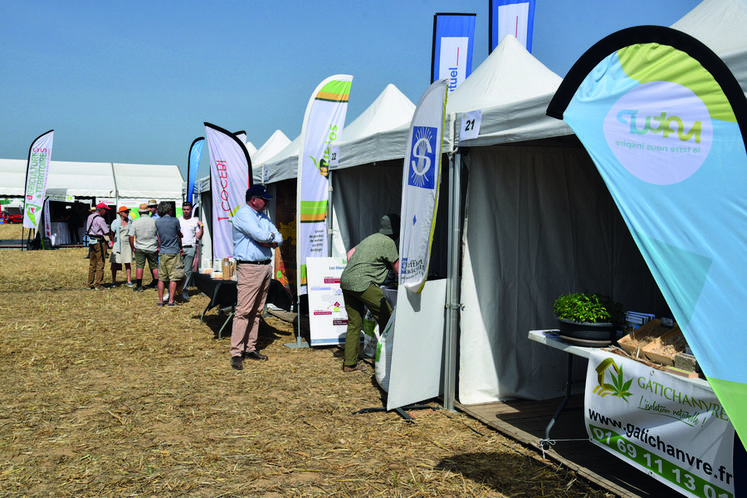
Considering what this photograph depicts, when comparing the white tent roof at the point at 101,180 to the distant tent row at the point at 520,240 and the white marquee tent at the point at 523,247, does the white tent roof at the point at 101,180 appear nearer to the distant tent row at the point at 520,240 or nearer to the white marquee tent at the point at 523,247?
the distant tent row at the point at 520,240

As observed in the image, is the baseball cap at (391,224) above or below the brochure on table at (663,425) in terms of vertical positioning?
above

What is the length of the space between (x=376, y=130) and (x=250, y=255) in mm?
2765

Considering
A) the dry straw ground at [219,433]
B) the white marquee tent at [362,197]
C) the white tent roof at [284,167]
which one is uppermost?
the white tent roof at [284,167]

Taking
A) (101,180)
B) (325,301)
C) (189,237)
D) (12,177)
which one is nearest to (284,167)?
(325,301)

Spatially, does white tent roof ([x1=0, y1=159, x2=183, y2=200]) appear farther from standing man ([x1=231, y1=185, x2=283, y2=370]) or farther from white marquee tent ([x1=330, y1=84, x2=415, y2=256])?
standing man ([x1=231, y1=185, x2=283, y2=370])

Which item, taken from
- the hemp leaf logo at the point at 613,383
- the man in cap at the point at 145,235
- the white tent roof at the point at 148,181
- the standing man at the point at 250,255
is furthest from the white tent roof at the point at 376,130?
the white tent roof at the point at 148,181

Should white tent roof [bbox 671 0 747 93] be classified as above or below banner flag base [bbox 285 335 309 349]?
above

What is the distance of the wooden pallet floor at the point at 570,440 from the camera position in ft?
10.5

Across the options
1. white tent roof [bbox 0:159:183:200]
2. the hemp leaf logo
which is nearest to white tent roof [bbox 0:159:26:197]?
white tent roof [bbox 0:159:183:200]

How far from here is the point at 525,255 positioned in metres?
4.69

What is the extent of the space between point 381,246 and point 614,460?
8.45 ft

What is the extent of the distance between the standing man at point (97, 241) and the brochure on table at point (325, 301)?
6021mm

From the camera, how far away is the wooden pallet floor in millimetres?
3188

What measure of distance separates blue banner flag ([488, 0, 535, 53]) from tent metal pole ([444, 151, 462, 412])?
553 cm
